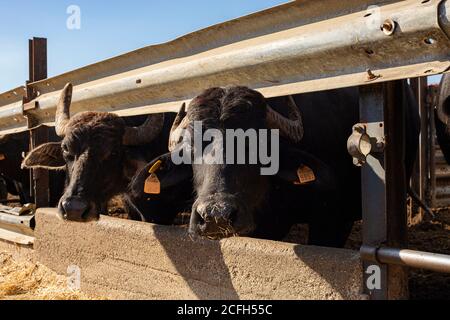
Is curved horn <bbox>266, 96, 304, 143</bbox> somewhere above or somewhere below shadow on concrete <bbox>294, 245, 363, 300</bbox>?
above

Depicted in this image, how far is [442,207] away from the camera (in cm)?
783

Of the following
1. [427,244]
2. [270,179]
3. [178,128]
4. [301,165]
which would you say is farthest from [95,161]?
[427,244]

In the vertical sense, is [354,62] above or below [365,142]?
above

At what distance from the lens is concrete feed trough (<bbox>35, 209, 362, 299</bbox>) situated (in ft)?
9.68

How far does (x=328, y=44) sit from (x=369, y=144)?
0.65m

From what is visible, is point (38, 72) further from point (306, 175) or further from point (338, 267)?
point (338, 267)

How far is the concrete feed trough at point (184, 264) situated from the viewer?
9.68 ft

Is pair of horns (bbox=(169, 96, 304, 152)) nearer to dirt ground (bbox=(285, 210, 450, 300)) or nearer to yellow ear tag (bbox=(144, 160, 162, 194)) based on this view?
yellow ear tag (bbox=(144, 160, 162, 194))

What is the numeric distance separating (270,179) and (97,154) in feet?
5.47

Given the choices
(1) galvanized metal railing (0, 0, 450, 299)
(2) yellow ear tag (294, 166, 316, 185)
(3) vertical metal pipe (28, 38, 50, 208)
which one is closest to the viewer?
(1) galvanized metal railing (0, 0, 450, 299)

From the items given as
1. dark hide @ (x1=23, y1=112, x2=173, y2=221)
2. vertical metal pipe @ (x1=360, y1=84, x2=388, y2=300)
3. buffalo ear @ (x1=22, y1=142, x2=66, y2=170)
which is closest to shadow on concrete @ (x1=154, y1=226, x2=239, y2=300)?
dark hide @ (x1=23, y1=112, x2=173, y2=221)

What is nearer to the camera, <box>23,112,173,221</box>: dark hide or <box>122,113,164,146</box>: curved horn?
<box>23,112,173,221</box>: dark hide

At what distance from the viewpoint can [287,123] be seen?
3682 millimetres
